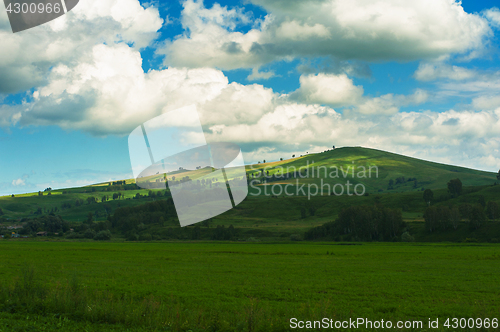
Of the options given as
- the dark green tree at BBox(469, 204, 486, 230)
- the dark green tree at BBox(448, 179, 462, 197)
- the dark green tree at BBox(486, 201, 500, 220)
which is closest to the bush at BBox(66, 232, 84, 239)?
the dark green tree at BBox(469, 204, 486, 230)

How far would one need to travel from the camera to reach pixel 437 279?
120 ft

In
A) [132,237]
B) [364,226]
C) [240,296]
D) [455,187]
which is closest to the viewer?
[240,296]

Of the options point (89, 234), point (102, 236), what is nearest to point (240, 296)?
point (102, 236)

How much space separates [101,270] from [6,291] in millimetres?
22523

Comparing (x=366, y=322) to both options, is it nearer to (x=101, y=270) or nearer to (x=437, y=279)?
(x=437, y=279)

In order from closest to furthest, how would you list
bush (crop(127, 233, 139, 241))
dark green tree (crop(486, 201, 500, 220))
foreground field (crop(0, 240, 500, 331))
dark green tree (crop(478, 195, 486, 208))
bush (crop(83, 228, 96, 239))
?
foreground field (crop(0, 240, 500, 331))
dark green tree (crop(486, 201, 500, 220))
bush (crop(127, 233, 139, 241))
bush (crop(83, 228, 96, 239))
dark green tree (crop(478, 195, 486, 208))

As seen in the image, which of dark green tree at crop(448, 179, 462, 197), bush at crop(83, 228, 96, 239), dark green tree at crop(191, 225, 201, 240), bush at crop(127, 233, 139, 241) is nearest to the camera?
bush at crop(127, 233, 139, 241)

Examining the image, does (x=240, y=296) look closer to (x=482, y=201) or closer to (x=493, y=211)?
(x=493, y=211)

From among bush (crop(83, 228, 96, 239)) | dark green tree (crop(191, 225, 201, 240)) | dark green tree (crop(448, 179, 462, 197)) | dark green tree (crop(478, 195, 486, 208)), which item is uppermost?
dark green tree (crop(448, 179, 462, 197))

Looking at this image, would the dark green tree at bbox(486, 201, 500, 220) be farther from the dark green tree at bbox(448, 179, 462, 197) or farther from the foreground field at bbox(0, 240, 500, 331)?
the foreground field at bbox(0, 240, 500, 331)

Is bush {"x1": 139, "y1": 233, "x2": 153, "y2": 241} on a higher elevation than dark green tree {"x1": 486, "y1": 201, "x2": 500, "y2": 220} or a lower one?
lower

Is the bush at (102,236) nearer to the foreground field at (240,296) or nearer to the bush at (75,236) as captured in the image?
the bush at (75,236)

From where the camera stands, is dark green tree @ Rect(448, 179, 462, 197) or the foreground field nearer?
the foreground field

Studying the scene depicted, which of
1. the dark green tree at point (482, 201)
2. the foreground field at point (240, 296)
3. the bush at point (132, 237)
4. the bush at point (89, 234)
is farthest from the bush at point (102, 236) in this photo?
the dark green tree at point (482, 201)
